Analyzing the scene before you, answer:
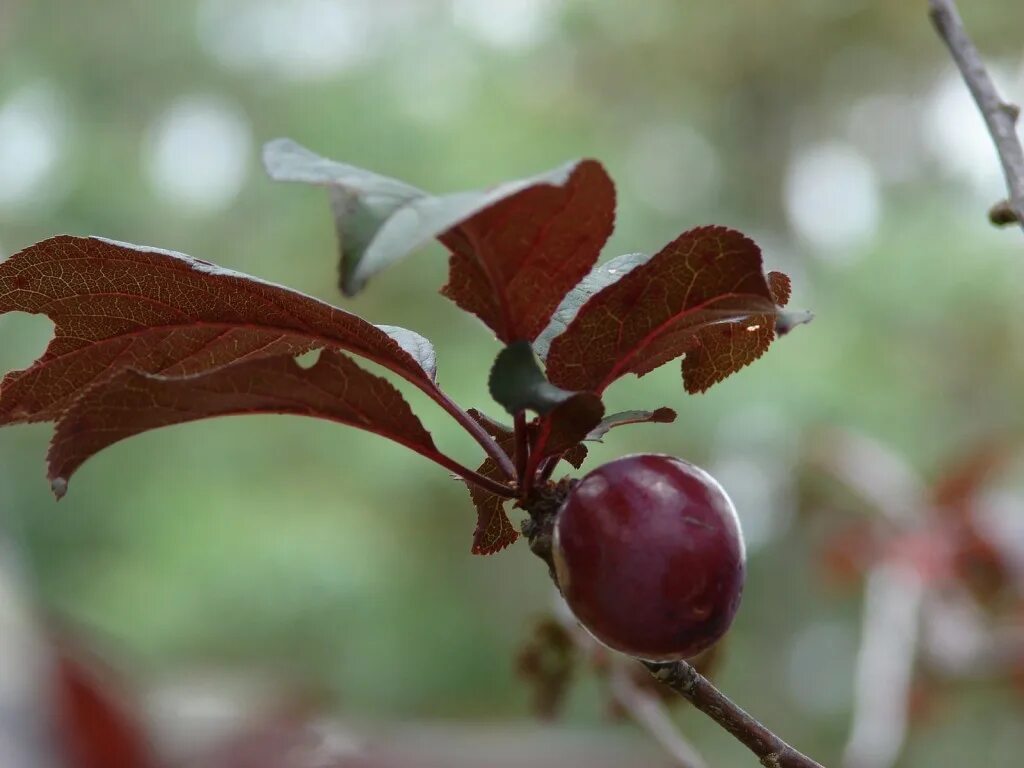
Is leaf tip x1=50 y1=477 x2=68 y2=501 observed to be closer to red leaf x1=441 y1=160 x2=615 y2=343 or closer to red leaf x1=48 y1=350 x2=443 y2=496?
red leaf x1=48 y1=350 x2=443 y2=496

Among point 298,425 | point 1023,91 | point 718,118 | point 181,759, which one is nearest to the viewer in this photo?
point 181,759

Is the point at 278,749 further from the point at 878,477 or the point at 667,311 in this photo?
the point at 878,477

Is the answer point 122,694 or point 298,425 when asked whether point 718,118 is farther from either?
point 122,694

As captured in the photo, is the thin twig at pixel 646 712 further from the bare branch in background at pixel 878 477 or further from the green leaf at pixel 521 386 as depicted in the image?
the bare branch in background at pixel 878 477

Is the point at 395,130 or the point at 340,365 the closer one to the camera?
the point at 340,365

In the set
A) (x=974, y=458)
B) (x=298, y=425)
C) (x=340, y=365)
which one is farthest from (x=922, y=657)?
(x=298, y=425)

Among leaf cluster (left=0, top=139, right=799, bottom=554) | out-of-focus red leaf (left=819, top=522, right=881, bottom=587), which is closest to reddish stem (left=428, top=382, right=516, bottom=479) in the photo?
leaf cluster (left=0, top=139, right=799, bottom=554)
